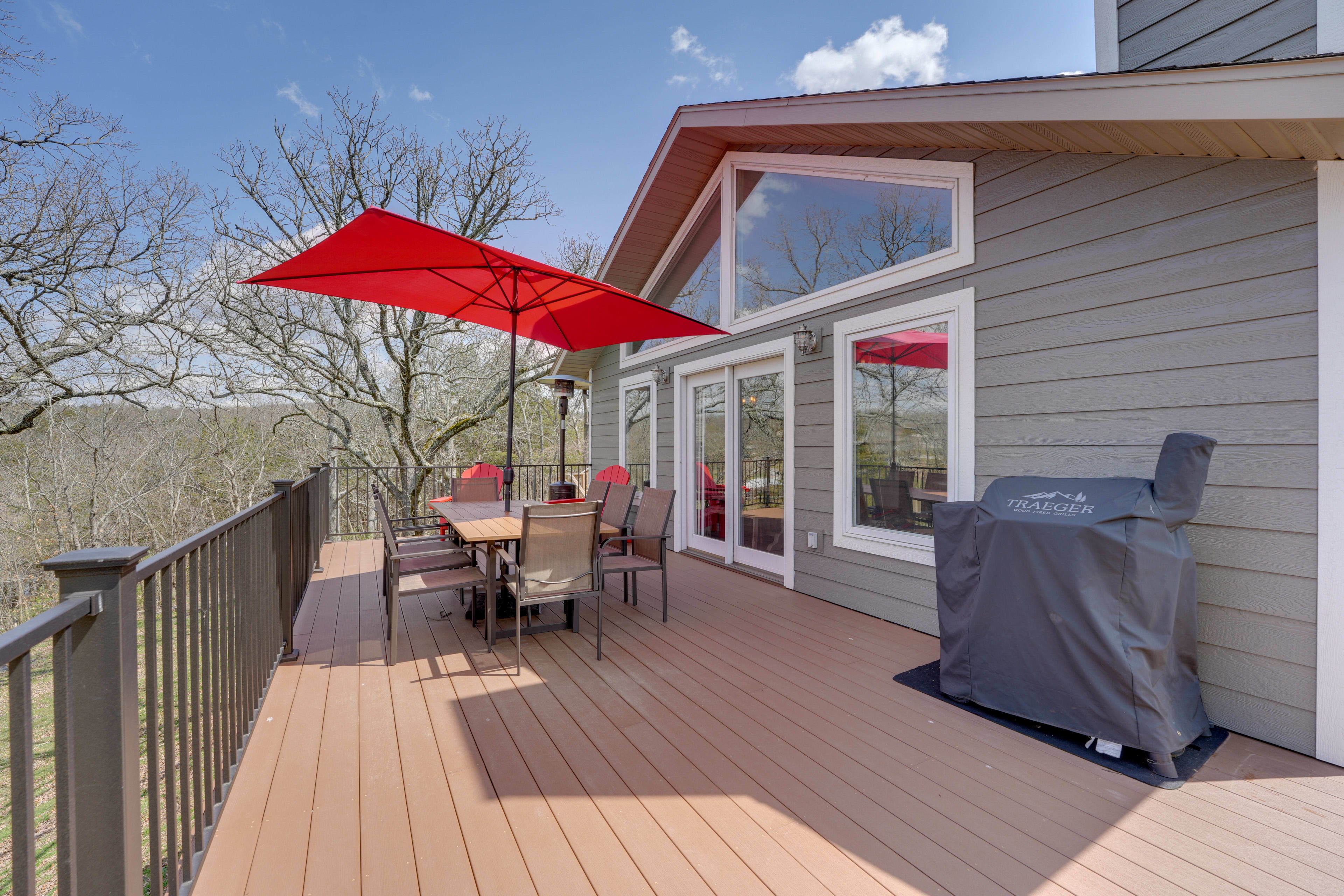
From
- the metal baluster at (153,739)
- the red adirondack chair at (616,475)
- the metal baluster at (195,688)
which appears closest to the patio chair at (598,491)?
the red adirondack chair at (616,475)

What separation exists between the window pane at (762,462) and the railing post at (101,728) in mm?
4235

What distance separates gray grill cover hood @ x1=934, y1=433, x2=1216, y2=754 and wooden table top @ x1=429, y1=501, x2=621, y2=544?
225 centimetres

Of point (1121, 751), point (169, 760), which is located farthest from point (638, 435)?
point (169, 760)

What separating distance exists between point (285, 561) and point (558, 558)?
1.38m

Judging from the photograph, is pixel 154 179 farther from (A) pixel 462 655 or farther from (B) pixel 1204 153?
(B) pixel 1204 153

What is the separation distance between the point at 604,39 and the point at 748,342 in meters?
6.97

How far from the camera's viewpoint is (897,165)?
388 cm

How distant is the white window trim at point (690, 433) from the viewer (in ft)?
15.7

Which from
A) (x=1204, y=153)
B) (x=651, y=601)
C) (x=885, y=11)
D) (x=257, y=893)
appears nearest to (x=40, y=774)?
(x=257, y=893)

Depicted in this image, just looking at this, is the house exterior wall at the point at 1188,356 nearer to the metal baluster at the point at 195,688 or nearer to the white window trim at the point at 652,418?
the metal baluster at the point at 195,688

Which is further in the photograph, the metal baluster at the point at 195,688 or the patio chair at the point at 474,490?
the patio chair at the point at 474,490

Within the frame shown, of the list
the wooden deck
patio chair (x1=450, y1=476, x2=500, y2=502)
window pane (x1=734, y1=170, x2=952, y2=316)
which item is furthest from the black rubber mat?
patio chair (x1=450, y1=476, x2=500, y2=502)

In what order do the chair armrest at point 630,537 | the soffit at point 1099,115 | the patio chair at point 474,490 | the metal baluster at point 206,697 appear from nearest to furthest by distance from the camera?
the metal baluster at point 206,697
the soffit at point 1099,115
the chair armrest at point 630,537
the patio chair at point 474,490

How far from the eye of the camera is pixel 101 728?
108 cm
